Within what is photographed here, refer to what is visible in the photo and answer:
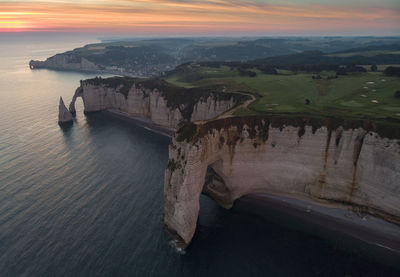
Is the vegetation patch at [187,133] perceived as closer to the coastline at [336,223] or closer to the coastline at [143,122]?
the coastline at [336,223]

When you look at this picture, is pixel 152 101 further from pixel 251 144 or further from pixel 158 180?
pixel 251 144

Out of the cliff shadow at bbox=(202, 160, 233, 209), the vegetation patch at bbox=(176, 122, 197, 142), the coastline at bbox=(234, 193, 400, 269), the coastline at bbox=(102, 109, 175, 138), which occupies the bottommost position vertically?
the coastline at bbox=(234, 193, 400, 269)

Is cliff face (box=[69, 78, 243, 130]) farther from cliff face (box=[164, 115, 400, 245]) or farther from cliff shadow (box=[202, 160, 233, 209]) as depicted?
cliff shadow (box=[202, 160, 233, 209])

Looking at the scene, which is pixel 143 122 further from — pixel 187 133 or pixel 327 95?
pixel 327 95

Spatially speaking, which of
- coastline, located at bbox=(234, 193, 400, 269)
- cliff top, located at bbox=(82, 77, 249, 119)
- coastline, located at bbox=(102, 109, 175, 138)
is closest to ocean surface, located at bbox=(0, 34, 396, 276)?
coastline, located at bbox=(234, 193, 400, 269)

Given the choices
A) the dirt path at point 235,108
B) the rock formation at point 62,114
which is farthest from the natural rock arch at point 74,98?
the dirt path at point 235,108

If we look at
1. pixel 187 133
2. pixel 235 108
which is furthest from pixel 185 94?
pixel 187 133
